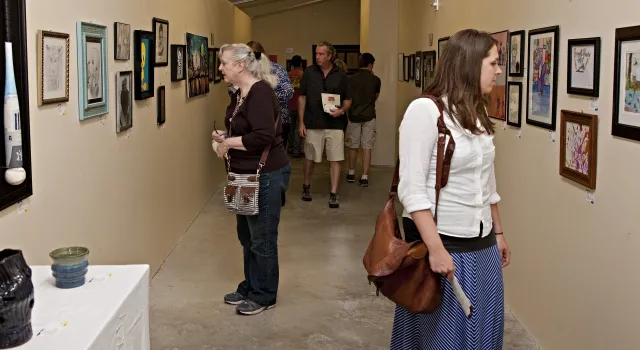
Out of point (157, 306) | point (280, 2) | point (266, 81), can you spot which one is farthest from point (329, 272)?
point (280, 2)

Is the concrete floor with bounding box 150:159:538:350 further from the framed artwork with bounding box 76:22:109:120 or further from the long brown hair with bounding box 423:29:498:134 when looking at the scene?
the long brown hair with bounding box 423:29:498:134

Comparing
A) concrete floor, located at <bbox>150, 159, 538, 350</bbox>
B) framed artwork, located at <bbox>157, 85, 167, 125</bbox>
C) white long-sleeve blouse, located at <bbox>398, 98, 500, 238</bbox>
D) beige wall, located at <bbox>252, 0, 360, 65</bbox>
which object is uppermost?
beige wall, located at <bbox>252, 0, 360, 65</bbox>

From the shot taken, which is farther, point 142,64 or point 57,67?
point 142,64

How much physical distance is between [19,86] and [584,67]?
7.64 ft

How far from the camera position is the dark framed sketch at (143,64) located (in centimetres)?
459

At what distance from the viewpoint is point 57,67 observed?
3070 mm

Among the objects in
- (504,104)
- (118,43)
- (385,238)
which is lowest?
(385,238)

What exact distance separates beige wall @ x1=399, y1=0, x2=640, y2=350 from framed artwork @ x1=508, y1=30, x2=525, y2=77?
6cm

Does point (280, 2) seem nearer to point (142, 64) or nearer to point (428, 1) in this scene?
point (428, 1)

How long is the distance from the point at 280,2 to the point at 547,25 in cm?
1002

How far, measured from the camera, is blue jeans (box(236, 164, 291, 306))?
4.24 metres

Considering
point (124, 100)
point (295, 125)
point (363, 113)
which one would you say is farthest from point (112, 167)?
point (295, 125)

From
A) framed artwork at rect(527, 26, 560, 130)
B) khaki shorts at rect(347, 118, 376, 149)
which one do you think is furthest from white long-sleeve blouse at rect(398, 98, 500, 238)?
khaki shorts at rect(347, 118, 376, 149)

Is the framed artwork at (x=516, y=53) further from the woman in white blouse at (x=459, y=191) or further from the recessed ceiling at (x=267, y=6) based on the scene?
the recessed ceiling at (x=267, y=6)
